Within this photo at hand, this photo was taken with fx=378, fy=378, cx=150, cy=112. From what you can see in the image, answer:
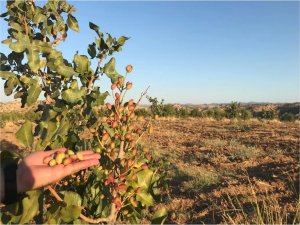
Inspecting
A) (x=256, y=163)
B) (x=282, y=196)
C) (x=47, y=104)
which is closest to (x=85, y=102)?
(x=47, y=104)

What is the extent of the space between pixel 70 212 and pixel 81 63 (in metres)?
0.95

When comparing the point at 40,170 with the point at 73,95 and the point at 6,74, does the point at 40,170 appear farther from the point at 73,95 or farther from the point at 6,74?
the point at 6,74

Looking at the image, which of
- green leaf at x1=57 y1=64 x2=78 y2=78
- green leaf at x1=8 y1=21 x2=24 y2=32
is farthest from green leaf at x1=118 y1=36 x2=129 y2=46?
green leaf at x1=8 y1=21 x2=24 y2=32

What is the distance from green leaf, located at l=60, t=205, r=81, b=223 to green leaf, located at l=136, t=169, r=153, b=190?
41 centimetres

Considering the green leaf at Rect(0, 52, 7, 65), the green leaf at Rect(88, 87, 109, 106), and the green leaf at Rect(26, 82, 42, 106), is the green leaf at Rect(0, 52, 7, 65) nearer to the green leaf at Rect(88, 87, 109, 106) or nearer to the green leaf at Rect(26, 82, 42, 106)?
the green leaf at Rect(26, 82, 42, 106)

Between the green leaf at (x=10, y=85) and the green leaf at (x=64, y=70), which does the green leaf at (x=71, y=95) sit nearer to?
the green leaf at (x=64, y=70)

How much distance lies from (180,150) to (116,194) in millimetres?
9315

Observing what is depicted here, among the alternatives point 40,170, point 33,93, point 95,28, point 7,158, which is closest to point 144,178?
point 40,170

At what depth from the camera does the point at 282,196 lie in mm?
5125

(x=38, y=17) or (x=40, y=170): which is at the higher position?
(x=38, y=17)

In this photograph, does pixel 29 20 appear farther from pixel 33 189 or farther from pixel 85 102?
pixel 33 189

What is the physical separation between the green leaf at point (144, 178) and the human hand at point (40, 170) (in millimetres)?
362

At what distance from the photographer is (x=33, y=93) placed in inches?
98.6

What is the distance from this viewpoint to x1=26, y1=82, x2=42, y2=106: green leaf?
8.16ft
